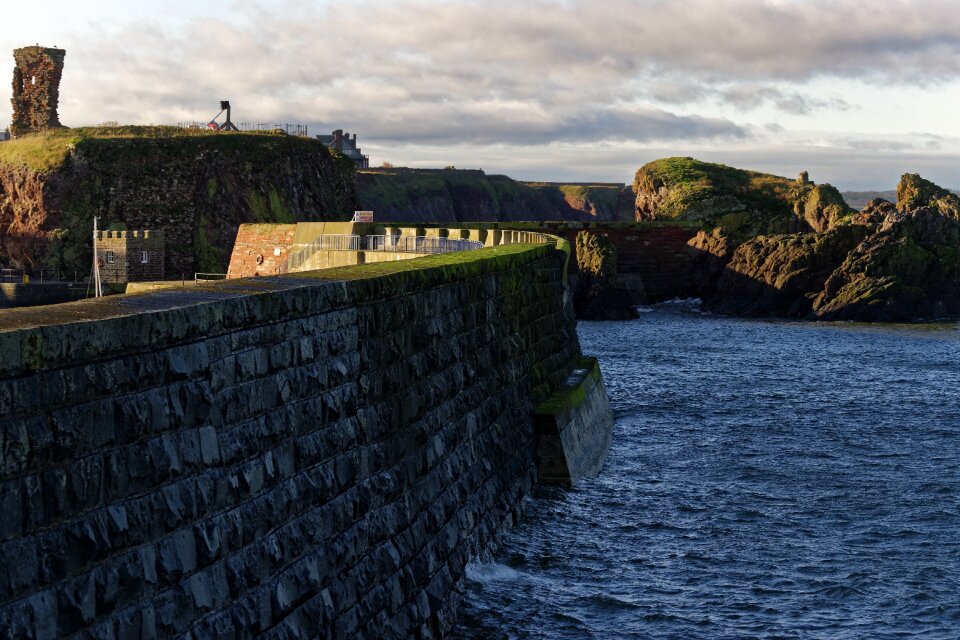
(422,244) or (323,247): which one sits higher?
(422,244)

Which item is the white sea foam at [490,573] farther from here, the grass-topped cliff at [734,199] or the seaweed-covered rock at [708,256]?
the grass-topped cliff at [734,199]

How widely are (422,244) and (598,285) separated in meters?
51.8

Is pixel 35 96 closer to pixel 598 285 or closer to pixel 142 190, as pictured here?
pixel 142 190

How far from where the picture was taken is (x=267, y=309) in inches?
547

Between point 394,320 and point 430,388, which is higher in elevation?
point 394,320

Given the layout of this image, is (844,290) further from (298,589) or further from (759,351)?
(298,589)

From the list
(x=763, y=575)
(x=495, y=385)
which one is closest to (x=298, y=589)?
(x=495, y=385)

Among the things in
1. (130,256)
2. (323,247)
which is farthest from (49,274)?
(323,247)

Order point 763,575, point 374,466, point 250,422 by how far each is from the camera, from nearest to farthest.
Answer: point 250,422
point 374,466
point 763,575

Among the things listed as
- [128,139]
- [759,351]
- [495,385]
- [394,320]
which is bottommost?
[759,351]

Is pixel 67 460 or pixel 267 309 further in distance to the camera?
pixel 267 309

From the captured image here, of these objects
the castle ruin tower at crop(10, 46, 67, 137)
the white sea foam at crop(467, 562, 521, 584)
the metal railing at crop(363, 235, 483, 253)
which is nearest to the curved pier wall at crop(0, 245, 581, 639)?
the white sea foam at crop(467, 562, 521, 584)

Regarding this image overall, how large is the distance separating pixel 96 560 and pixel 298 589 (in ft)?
12.7

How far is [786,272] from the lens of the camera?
97688 mm
